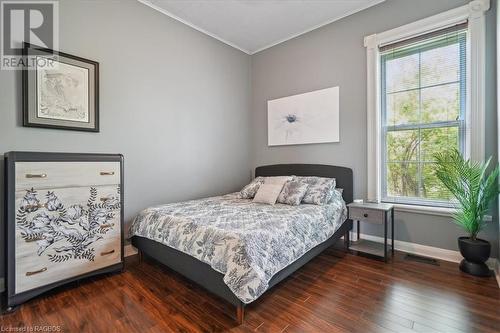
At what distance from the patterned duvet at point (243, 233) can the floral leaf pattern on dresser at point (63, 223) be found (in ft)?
1.29

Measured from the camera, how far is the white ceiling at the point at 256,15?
2.89 m

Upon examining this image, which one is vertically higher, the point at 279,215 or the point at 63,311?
the point at 279,215

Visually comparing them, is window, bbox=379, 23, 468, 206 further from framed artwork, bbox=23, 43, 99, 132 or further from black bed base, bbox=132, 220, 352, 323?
framed artwork, bbox=23, 43, 99, 132

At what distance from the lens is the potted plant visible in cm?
211

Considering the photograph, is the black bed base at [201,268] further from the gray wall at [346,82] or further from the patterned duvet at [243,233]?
the gray wall at [346,82]

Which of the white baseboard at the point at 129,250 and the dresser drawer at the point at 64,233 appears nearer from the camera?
the dresser drawer at the point at 64,233

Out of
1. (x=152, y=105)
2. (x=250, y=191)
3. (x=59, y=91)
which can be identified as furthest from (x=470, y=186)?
(x=59, y=91)

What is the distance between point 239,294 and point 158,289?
91 centimetres

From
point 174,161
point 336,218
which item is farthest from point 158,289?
point 336,218

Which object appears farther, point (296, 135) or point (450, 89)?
point (296, 135)

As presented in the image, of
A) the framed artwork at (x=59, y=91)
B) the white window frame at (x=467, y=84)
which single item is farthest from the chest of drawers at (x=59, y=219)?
the white window frame at (x=467, y=84)

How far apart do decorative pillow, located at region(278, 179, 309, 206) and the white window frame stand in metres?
0.86

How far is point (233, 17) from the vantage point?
10.4 feet

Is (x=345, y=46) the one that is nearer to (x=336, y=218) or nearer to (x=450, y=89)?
(x=450, y=89)
